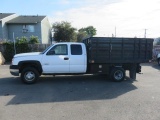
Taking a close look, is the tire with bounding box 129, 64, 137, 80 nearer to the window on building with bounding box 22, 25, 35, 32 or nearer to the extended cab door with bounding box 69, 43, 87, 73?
the extended cab door with bounding box 69, 43, 87, 73

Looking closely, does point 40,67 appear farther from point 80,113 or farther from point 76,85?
point 80,113

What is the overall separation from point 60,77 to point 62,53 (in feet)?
6.82

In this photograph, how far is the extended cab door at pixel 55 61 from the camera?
35.2 feet

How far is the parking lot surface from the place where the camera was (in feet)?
20.7

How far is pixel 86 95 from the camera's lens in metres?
8.52

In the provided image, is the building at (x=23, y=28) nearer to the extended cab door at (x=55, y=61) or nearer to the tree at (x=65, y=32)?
the tree at (x=65, y=32)

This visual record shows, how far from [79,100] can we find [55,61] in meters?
3.38

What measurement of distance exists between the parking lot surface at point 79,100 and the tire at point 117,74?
0.26 m

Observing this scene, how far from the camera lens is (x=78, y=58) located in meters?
10.9

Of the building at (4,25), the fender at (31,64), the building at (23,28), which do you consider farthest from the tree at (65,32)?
the fender at (31,64)

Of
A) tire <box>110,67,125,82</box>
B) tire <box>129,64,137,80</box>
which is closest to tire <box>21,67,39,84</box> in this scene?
tire <box>110,67,125,82</box>

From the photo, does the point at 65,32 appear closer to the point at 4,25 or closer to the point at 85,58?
the point at 4,25

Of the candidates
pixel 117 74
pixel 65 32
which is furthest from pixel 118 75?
pixel 65 32

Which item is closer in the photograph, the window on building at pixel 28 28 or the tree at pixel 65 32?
the window on building at pixel 28 28
